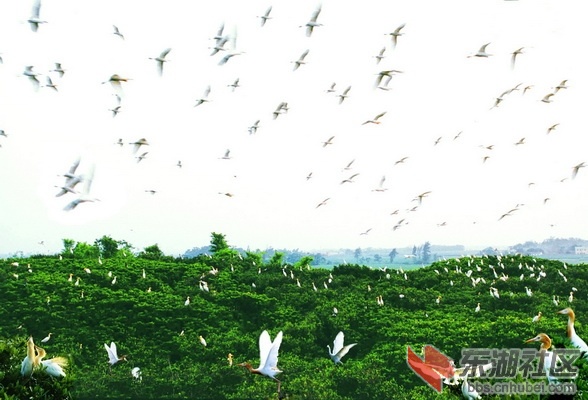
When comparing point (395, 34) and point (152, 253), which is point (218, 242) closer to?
point (152, 253)

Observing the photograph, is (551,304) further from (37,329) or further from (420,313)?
(37,329)

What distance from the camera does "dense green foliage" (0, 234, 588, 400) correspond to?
519 inches

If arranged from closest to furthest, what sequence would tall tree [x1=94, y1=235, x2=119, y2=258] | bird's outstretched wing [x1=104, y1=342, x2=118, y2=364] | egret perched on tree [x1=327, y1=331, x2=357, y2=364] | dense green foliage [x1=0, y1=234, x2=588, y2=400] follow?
egret perched on tree [x1=327, y1=331, x2=357, y2=364], dense green foliage [x1=0, y1=234, x2=588, y2=400], bird's outstretched wing [x1=104, y1=342, x2=118, y2=364], tall tree [x1=94, y1=235, x2=119, y2=258]

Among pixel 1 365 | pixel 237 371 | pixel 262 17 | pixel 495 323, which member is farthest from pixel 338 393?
pixel 262 17

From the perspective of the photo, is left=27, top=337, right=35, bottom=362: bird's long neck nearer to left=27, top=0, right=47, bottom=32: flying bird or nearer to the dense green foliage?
the dense green foliage

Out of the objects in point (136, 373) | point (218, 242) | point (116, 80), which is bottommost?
point (136, 373)

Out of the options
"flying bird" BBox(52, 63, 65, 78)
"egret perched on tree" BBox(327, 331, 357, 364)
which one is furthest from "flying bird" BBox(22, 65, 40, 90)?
"egret perched on tree" BBox(327, 331, 357, 364)

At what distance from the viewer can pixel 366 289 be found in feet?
61.0

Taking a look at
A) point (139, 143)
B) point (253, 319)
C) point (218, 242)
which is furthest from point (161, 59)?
point (218, 242)

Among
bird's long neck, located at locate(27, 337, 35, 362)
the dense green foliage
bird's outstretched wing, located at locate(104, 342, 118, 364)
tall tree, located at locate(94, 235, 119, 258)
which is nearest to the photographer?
bird's long neck, located at locate(27, 337, 35, 362)

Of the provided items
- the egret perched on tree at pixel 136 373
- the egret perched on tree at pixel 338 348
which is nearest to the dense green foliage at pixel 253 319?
the egret perched on tree at pixel 136 373

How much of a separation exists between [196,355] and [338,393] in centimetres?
345

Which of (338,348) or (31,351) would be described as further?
(338,348)

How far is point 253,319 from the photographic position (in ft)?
54.0
